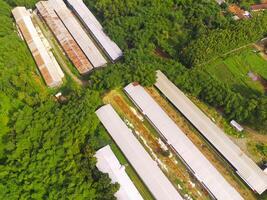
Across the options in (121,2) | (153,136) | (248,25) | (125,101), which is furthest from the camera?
(121,2)

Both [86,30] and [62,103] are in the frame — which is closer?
[62,103]

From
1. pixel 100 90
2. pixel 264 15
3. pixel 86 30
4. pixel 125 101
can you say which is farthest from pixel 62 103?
pixel 264 15

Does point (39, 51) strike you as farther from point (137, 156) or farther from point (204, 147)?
point (204, 147)

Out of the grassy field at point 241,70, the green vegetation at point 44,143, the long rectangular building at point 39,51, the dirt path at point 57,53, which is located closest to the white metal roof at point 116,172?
the green vegetation at point 44,143

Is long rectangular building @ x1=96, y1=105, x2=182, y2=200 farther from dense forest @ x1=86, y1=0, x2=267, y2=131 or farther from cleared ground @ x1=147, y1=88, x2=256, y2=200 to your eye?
cleared ground @ x1=147, y1=88, x2=256, y2=200

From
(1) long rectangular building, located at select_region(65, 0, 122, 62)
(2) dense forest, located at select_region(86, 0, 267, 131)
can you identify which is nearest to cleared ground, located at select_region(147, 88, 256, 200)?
(2) dense forest, located at select_region(86, 0, 267, 131)

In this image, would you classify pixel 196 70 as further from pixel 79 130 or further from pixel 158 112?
pixel 79 130
